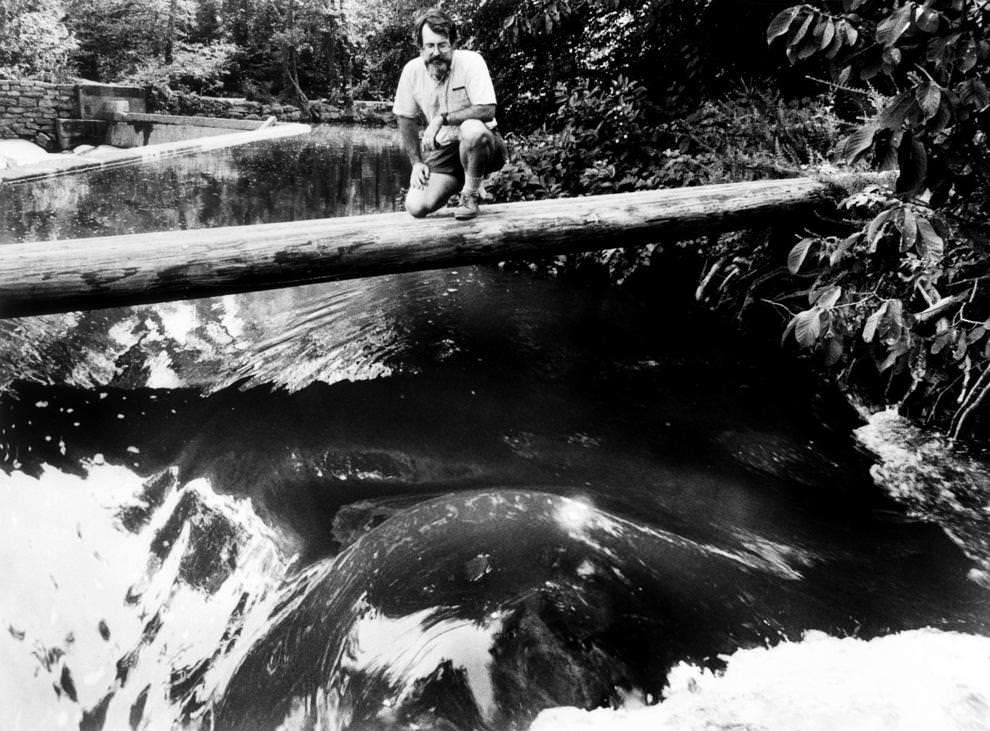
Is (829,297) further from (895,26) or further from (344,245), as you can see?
(344,245)

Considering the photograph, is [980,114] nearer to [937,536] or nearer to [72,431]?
[937,536]

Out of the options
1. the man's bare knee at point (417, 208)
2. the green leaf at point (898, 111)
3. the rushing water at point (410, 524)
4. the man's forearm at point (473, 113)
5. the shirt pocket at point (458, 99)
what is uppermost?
the green leaf at point (898, 111)

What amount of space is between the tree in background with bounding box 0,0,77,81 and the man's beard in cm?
661

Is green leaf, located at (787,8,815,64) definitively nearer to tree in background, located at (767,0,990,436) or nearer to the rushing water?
tree in background, located at (767,0,990,436)

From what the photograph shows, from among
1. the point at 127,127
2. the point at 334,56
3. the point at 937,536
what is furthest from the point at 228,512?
the point at 334,56

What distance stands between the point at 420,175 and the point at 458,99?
383 millimetres

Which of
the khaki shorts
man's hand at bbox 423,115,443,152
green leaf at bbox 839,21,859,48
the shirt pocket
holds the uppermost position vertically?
green leaf at bbox 839,21,859,48

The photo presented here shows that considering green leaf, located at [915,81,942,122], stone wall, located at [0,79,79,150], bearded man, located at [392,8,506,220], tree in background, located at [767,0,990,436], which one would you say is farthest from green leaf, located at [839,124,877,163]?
stone wall, located at [0,79,79,150]

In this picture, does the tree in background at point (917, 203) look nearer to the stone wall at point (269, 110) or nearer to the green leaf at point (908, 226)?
the green leaf at point (908, 226)

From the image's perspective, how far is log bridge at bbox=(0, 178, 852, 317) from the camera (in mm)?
2660

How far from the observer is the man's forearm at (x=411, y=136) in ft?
9.82

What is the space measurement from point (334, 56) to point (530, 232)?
376 inches

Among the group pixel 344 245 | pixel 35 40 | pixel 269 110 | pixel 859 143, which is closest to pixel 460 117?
pixel 344 245

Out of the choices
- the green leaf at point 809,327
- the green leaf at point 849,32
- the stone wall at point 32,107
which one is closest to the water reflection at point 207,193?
the stone wall at point 32,107
